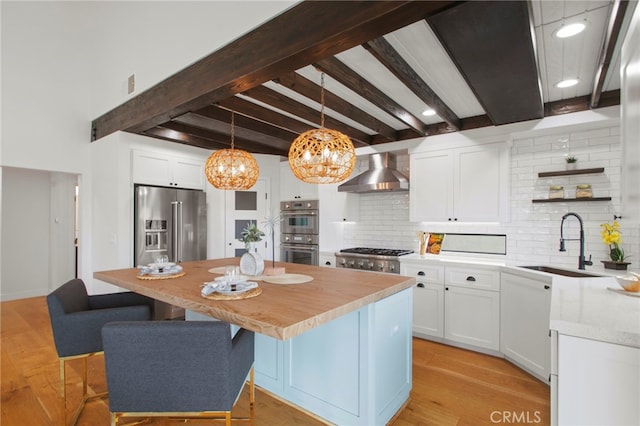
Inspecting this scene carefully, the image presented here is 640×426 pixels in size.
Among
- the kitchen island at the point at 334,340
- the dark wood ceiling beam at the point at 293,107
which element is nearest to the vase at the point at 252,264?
the kitchen island at the point at 334,340

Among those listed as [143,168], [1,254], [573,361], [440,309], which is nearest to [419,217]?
[440,309]

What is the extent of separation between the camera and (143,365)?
136 cm

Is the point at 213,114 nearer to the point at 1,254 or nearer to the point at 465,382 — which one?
the point at 465,382

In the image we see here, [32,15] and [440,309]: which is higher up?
[32,15]

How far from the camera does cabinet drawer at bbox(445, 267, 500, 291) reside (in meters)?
3.12

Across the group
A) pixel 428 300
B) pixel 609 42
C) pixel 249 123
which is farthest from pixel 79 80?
pixel 609 42

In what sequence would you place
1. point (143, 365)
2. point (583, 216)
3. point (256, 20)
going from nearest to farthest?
1. point (143, 365)
2. point (256, 20)
3. point (583, 216)

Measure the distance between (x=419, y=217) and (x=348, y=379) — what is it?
2.49 meters

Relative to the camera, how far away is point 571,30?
1.86m

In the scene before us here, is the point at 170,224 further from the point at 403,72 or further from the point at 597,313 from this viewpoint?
the point at 597,313

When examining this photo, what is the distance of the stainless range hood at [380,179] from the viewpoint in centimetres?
398

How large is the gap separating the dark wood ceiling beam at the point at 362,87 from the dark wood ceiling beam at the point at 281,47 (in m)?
0.30

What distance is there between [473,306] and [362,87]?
7.89ft

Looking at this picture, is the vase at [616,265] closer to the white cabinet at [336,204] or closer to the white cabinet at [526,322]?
the white cabinet at [526,322]
